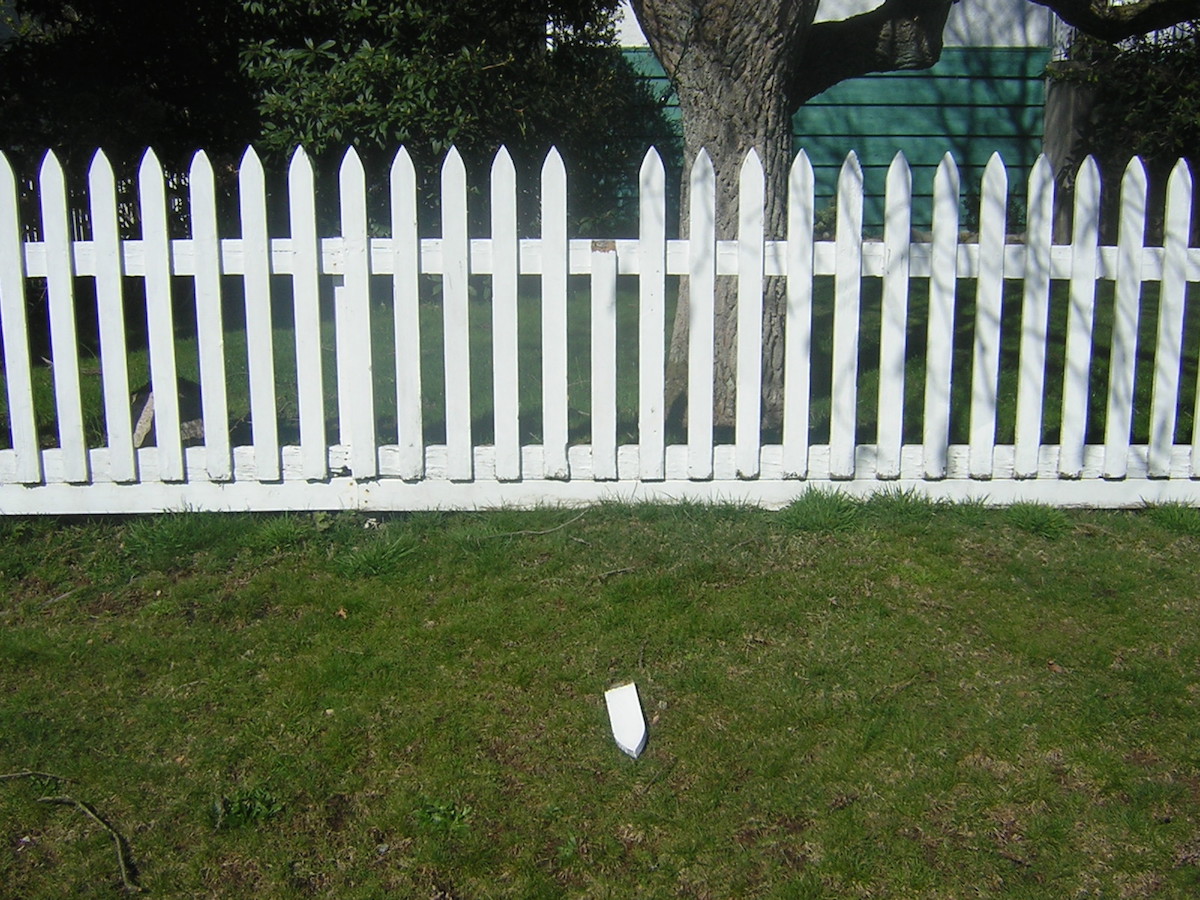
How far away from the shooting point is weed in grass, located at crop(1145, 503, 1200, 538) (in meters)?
4.80

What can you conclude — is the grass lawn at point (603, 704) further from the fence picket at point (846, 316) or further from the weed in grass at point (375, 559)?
the fence picket at point (846, 316)

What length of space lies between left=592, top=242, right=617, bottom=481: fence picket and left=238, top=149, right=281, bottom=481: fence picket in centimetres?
126

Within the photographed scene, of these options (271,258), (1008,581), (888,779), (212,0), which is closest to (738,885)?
(888,779)

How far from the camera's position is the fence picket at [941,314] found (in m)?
4.70

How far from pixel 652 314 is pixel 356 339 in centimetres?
117

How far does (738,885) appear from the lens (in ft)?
9.36

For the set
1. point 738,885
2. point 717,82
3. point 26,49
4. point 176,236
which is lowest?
point 738,885

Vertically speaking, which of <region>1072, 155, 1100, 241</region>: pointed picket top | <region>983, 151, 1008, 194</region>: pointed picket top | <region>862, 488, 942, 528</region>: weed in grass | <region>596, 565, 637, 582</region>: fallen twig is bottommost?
<region>596, 565, 637, 582</region>: fallen twig

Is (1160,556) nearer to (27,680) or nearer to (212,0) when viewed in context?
(27,680)

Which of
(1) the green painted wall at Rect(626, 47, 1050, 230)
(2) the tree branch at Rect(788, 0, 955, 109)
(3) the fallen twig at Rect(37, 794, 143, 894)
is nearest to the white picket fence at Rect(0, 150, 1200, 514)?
(2) the tree branch at Rect(788, 0, 955, 109)

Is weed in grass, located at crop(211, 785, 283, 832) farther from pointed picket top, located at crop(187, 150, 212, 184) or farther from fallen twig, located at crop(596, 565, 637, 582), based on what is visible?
pointed picket top, located at crop(187, 150, 212, 184)

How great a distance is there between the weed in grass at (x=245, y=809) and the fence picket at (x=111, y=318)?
6.91 ft

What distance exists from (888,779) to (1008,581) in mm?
1350

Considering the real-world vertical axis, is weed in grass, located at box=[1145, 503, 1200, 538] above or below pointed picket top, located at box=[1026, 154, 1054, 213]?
below
